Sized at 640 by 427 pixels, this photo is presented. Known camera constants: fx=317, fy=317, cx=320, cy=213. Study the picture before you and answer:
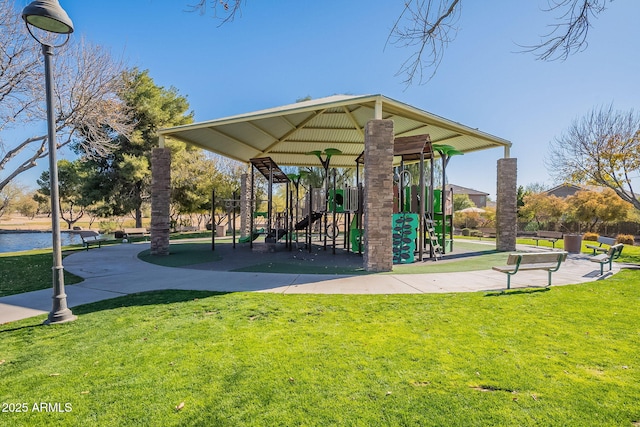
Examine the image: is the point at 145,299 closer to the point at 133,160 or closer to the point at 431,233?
the point at 431,233

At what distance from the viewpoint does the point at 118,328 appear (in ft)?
14.7

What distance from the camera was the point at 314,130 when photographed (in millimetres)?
16266

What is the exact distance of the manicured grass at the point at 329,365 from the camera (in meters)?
2.60

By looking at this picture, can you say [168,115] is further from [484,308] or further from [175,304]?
[484,308]

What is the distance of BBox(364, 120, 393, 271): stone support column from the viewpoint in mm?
8977

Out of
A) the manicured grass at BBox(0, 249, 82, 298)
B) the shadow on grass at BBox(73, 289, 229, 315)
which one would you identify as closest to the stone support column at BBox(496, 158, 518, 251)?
the shadow on grass at BBox(73, 289, 229, 315)

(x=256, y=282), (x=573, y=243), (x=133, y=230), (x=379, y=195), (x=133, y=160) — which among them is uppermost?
(x=133, y=160)

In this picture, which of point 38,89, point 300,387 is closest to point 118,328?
point 300,387

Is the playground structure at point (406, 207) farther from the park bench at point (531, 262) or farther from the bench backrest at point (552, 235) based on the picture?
the bench backrest at point (552, 235)

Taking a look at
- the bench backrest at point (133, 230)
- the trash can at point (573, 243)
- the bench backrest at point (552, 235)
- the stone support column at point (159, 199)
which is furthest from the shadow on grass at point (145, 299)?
the bench backrest at point (552, 235)

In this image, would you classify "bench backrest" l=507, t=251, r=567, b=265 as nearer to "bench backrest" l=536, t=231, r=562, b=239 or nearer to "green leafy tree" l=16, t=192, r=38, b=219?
"bench backrest" l=536, t=231, r=562, b=239

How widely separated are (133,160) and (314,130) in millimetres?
16053

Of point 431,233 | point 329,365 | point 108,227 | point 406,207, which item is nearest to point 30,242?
point 108,227

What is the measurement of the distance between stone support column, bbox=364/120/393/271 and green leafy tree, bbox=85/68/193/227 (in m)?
21.8
